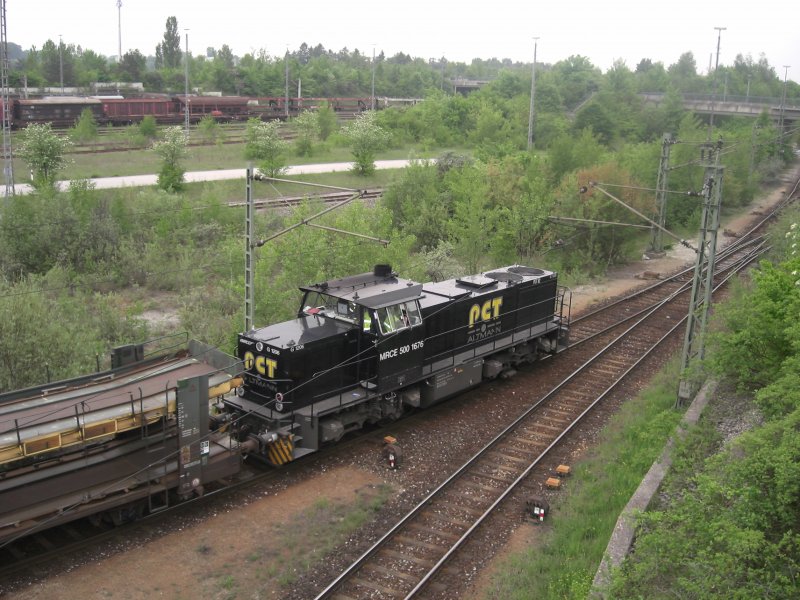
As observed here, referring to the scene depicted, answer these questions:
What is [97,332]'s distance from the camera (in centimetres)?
2369

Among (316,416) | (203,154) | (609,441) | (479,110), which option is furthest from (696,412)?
(479,110)

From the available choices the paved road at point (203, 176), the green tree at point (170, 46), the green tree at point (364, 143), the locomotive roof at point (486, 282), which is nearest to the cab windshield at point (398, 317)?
the locomotive roof at point (486, 282)

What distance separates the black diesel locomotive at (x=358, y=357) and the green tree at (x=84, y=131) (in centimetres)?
4461

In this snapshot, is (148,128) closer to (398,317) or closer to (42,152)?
(42,152)

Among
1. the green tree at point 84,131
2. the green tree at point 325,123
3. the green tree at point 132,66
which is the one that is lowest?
the green tree at point 84,131

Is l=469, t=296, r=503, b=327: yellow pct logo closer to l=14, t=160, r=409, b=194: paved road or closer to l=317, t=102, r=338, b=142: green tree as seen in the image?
l=14, t=160, r=409, b=194: paved road

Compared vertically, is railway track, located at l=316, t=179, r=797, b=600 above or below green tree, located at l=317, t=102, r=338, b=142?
below

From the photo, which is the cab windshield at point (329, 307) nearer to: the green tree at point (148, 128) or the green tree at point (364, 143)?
the green tree at point (364, 143)

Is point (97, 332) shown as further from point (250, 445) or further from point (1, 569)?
point (1, 569)

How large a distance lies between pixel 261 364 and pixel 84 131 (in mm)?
47256

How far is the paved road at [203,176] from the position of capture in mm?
43344

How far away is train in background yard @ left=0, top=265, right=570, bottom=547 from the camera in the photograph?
12.4 metres

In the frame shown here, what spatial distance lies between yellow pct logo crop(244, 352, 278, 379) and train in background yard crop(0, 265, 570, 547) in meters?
0.04

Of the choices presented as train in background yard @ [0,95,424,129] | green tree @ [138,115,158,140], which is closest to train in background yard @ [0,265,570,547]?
green tree @ [138,115,158,140]
